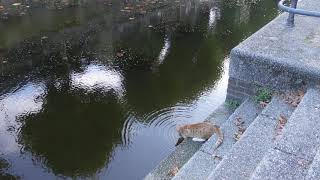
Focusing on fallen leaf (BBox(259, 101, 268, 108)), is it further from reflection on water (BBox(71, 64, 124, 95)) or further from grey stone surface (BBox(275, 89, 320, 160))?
reflection on water (BBox(71, 64, 124, 95))

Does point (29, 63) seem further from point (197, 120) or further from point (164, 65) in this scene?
point (197, 120)

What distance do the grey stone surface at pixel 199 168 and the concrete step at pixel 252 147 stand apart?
412mm

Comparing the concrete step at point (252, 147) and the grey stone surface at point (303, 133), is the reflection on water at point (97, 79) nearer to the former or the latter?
the concrete step at point (252, 147)

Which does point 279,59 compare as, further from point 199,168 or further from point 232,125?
point 199,168

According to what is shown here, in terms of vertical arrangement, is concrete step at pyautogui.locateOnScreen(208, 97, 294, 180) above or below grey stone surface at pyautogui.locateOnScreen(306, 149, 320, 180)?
below

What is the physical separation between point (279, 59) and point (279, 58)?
0.03 m

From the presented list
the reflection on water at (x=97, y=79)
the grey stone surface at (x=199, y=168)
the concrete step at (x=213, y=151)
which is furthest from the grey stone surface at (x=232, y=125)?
the reflection on water at (x=97, y=79)

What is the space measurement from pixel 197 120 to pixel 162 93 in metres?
1.26

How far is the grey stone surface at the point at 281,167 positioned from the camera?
3578 mm

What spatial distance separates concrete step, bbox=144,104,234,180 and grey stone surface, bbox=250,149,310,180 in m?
1.68

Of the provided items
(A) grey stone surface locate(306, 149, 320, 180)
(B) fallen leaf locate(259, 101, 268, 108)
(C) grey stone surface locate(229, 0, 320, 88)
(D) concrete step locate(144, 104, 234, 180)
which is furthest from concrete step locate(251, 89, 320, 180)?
(D) concrete step locate(144, 104, 234, 180)

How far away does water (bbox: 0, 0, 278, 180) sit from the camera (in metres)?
6.23

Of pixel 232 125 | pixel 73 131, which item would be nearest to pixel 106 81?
pixel 73 131

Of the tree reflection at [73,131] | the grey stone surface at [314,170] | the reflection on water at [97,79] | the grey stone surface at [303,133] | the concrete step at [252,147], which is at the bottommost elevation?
the tree reflection at [73,131]
